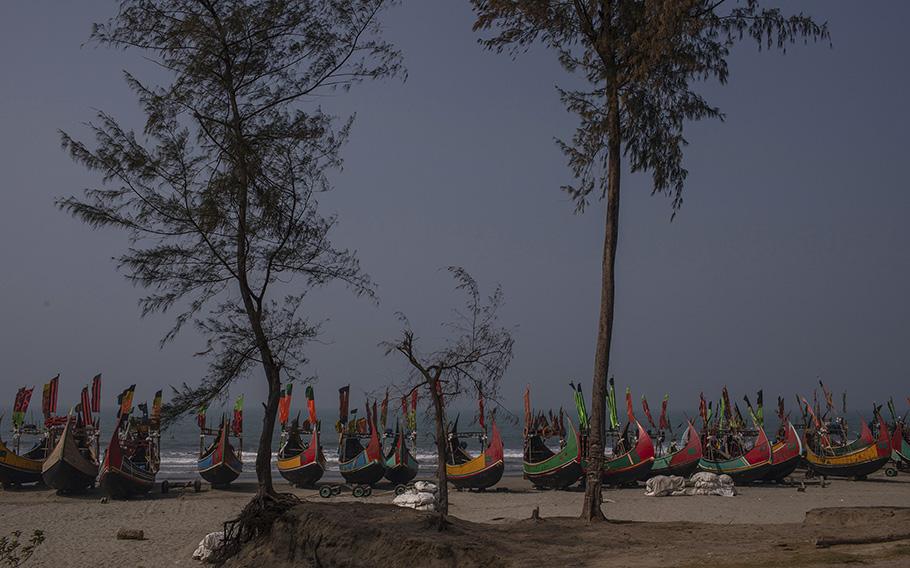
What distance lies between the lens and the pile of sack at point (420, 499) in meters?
18.9

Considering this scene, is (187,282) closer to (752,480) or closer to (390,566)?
(390,566)

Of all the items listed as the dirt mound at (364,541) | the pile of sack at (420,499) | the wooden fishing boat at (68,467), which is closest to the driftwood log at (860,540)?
the dirt mound at (364,541)

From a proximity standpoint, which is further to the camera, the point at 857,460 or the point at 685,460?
the point at 857,460

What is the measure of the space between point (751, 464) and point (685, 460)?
2398 millimetres

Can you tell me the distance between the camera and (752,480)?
30297mm

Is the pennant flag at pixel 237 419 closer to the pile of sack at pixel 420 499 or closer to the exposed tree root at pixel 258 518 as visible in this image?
the pile of sack at pixel 420 499

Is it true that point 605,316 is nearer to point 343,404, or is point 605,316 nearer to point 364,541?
point 364,541

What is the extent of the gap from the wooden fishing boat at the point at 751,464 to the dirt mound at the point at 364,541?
22.2m

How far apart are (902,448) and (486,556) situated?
3348 centimetres

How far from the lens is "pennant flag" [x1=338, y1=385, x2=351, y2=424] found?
32469mm

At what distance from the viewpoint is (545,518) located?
38.9 ft

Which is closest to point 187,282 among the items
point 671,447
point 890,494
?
point 890,494

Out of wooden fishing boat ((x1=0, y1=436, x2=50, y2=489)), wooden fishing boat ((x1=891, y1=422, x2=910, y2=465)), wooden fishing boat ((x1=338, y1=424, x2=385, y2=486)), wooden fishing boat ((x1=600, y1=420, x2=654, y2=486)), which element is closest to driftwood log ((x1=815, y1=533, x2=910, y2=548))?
wooden fishing boat ((x1=600, y1=420, x2=654, y2=486))

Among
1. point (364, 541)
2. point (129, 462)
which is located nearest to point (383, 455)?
point (129, 462)
